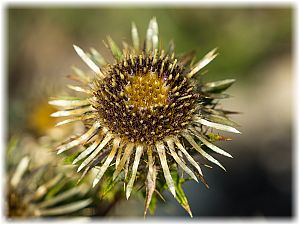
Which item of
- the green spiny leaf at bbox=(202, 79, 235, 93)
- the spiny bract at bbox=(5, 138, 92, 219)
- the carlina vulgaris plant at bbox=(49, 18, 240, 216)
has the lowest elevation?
the spiny bract at bbox=(5, 138, 92, 219)

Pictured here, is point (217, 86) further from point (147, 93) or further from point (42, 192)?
point (42, 192)

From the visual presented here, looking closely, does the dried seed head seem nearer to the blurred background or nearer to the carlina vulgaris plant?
the carlina vulgaris plant

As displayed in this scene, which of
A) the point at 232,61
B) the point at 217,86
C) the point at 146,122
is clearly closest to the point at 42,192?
the point at 146,122

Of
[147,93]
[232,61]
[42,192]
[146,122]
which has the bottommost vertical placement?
[42,192]

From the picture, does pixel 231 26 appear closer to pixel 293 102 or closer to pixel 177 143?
pixel 293 102

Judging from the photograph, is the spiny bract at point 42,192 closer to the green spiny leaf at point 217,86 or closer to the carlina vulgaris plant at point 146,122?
the carlina vulgaris plant at point 146,122

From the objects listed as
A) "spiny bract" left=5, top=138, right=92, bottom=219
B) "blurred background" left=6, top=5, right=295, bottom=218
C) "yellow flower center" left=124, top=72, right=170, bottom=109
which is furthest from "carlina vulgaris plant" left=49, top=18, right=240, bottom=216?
"blurred background" left=6, top=5, right=295, bottom=218

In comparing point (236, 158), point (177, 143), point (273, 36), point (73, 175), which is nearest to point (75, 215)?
point (73, 175)
